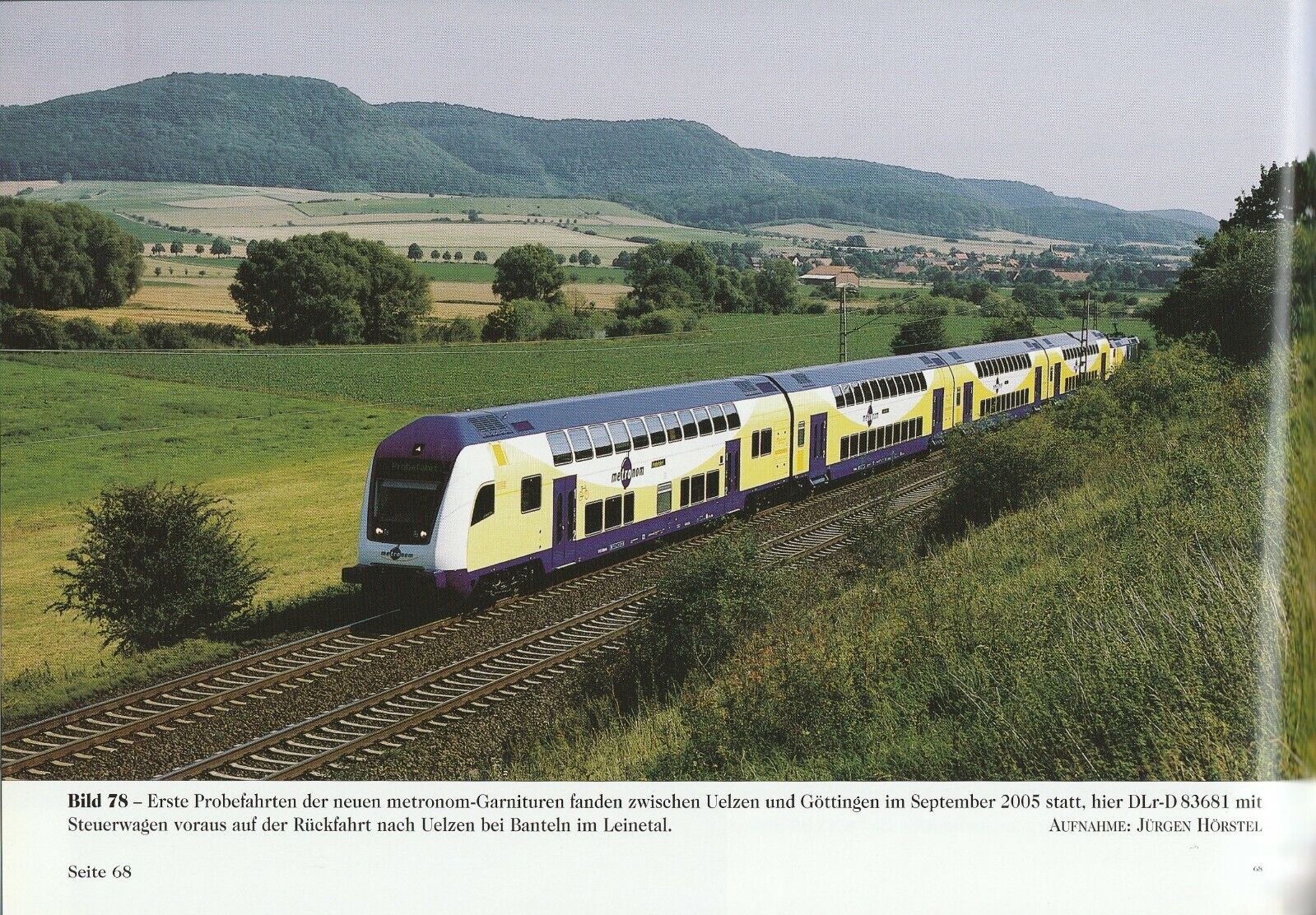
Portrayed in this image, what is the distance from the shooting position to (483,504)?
43.5 feet

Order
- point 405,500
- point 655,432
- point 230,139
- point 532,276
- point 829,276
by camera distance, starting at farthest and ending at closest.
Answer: point 532,276 < point 829,276 < point 230,139 < point 655,432 < point 405,500

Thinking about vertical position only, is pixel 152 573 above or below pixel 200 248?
below

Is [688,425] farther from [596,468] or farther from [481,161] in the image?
[481,161]

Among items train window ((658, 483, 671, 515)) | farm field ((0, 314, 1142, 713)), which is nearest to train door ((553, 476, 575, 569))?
train window ((658, 483, 671, 515))

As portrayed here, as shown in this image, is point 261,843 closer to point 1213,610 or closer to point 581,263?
point 1213,610

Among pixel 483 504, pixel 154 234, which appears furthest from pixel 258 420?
pixel 483 504

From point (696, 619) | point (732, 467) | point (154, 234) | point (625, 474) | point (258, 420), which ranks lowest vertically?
point (696, 619)

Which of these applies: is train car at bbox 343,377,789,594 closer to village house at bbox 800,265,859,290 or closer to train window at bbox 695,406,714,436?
train window at bbox 695,406,714,436

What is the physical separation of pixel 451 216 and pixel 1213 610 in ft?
209

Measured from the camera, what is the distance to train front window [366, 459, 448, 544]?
42.4 feet

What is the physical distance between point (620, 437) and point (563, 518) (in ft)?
5.64

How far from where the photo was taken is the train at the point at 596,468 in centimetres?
1305

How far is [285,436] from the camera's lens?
32.8 m

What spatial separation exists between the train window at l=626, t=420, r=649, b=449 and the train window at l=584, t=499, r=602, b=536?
3.77ft
